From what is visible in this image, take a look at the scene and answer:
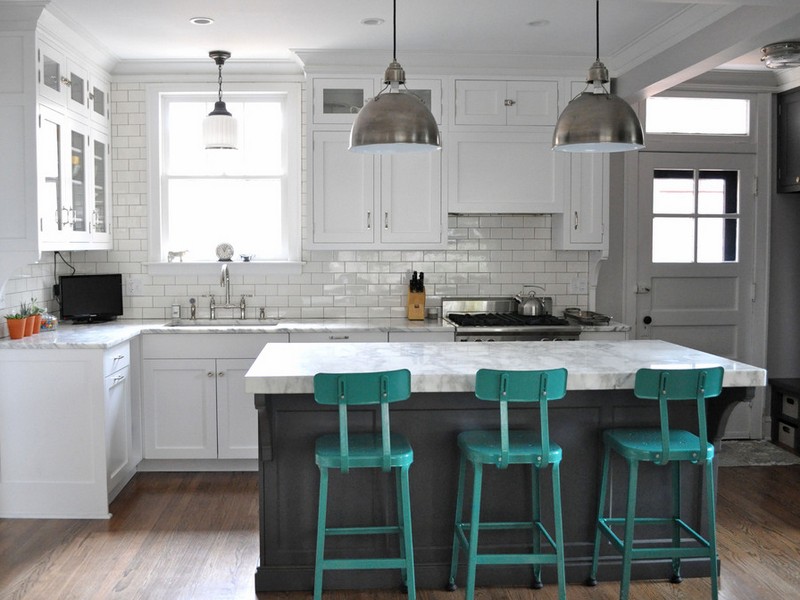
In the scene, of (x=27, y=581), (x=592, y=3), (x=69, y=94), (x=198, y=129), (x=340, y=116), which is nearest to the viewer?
(x=27, y=581)

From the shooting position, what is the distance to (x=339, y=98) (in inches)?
208

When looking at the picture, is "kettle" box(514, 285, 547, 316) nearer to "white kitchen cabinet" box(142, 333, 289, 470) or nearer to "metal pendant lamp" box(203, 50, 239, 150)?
"white kitchen cabinet" box(142, 333, 289, 470)

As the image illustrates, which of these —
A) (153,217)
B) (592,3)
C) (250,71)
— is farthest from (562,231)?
(153,217)

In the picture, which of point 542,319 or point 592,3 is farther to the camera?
point 542,319

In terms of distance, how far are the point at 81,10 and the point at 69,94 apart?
23.0 inches

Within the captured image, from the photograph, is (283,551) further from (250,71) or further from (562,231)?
(250,71)

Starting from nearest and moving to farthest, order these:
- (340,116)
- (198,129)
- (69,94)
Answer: (69,94)
(340,116)
(198,129)

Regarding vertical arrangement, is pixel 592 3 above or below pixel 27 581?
above

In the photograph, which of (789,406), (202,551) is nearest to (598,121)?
(202,551)

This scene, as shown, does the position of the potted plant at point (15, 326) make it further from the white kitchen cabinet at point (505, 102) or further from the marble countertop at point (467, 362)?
the white kitchen cabinet at point (505, 102)

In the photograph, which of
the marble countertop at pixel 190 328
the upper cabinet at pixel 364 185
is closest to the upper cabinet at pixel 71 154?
the marble countertop at pixel 190 328

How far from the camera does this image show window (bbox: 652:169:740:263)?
5.88 meters

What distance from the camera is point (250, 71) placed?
5.52 meters

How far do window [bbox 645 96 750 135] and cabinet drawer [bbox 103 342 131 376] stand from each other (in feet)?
13.0
